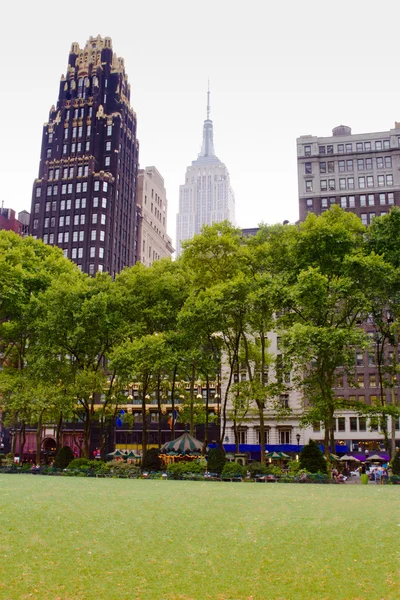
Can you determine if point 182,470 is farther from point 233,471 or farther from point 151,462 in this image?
point 233,471

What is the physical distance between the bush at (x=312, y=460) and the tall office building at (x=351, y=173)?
220 feet

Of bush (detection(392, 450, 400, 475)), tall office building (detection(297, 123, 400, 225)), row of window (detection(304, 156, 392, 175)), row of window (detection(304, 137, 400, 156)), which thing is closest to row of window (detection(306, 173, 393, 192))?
tall office building (detection(297, 123, 400, 225))

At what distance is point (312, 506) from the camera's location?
24609mm

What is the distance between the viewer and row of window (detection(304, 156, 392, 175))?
346ft

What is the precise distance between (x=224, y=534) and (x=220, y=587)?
5.07m

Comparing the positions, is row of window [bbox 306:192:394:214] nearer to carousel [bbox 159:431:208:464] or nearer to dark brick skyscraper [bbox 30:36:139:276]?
dark brick skyscraper [bbox 30:36:139:276]

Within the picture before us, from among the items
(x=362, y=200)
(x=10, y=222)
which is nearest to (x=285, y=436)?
(x=362, y=200)

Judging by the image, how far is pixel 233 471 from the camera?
139ft

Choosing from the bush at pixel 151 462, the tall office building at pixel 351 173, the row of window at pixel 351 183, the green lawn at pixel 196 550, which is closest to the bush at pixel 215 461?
the bush at pixel 151 462

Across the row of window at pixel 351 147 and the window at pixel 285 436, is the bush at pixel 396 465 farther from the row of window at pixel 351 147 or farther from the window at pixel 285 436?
the row of window at pixel 351 147

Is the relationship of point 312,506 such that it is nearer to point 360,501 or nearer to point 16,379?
point 360,501

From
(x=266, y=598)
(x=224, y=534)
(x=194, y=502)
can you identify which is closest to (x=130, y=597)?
(x=266, y=598)

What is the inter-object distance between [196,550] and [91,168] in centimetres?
11771

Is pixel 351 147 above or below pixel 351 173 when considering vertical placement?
above
